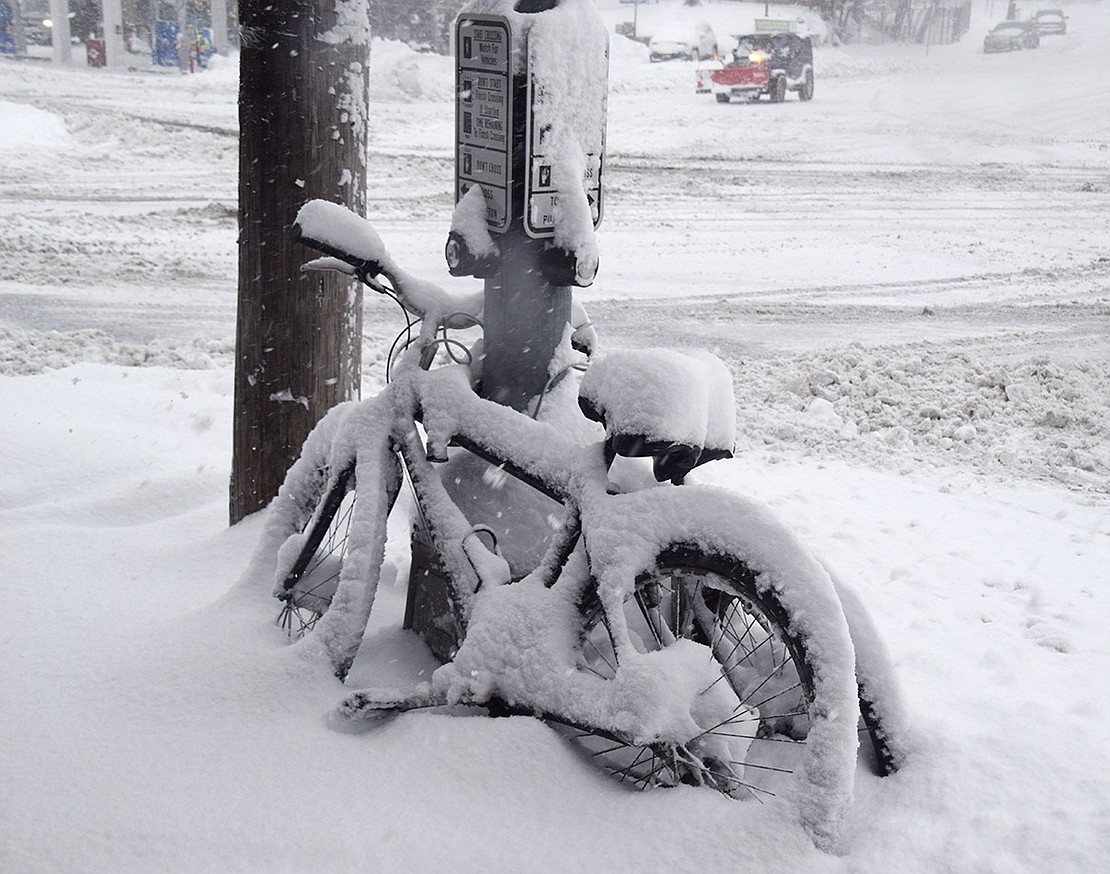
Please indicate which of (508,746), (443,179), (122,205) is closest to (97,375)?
(508,746)

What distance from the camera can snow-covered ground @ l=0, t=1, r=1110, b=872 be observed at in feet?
7.57

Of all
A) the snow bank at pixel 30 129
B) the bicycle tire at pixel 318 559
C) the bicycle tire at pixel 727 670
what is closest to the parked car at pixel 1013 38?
the snow bank at pixel 30 129

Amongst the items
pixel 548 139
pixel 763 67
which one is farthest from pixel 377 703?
pixel 763 67

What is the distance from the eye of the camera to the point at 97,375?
615 cm

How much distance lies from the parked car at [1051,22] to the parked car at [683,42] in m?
15.5

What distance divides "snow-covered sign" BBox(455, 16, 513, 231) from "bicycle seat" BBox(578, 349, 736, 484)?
62 cm

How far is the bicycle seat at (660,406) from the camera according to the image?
236 cm

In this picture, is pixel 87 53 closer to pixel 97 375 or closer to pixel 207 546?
pixel 97 375

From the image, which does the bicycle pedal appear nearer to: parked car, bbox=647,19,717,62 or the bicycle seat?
the bicycle seat

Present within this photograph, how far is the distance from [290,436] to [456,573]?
143 centimetres

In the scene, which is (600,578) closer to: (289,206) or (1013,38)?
(289,206)

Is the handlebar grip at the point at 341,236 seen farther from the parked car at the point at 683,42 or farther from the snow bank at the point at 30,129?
the parked car at the point at 683,42

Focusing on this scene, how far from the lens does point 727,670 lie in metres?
2.59

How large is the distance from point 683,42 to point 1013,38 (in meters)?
15.3
